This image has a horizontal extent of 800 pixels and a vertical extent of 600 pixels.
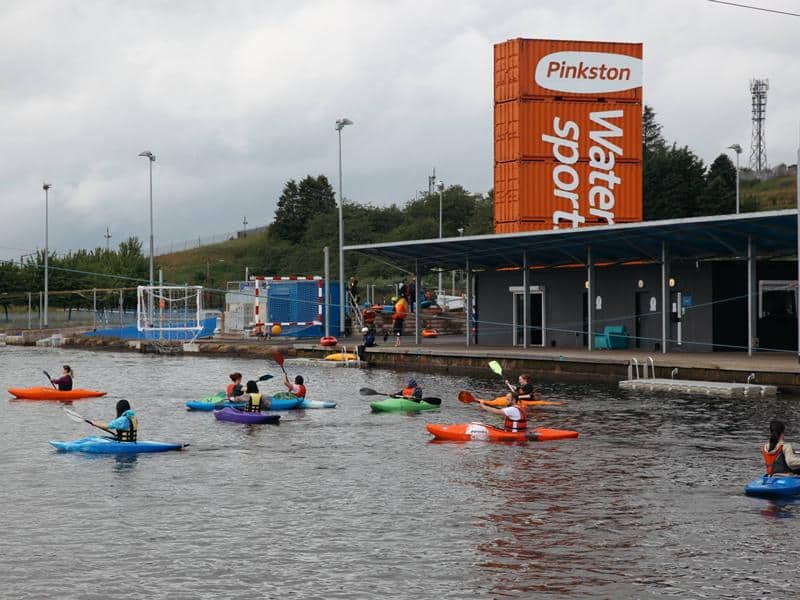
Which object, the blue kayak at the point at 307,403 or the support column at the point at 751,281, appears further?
the support column at the point at 751,281

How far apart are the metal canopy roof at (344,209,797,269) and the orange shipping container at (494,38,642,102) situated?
8.31 m

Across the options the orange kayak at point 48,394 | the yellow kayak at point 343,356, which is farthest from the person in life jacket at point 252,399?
the yellow kayak at point 343,356

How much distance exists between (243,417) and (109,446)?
608 cm

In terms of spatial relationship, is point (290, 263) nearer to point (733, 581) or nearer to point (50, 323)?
point (50, 323)

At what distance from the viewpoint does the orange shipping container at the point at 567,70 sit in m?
54.9

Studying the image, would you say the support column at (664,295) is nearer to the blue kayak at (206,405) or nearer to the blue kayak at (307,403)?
the blue kayak at (307,403)

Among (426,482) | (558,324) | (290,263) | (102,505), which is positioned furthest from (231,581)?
(290,263)

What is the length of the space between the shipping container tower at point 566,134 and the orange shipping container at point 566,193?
0.05 m

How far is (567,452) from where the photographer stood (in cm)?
2548

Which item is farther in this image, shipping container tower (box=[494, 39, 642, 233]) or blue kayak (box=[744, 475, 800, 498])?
shipping container tower (box=[494, 39, 642, 233])

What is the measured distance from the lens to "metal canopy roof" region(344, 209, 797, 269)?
1560 inches

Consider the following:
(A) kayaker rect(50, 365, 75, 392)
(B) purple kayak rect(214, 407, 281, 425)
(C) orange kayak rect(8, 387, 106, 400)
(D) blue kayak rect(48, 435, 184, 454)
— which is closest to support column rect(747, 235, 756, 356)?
(B) purple kayak rect(214, 407, 281, 425)

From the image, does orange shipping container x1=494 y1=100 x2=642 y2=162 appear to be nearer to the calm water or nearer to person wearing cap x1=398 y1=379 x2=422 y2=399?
person wearing cap x1=398 y1=379 x2=422 y2=399

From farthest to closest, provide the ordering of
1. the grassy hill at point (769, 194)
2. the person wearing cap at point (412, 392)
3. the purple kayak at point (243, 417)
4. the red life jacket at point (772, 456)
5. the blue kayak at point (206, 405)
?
1. the grassy hill at point (769, 194)
2. the blue kayak at point (206, 405)
3. the person wearing cap at point (412, 392)
4. the purple kayak at point (243, 417)
5. the red life jacket at point (772, 456)
